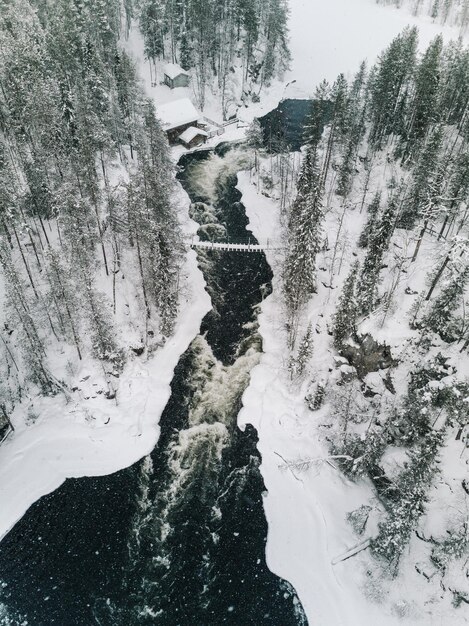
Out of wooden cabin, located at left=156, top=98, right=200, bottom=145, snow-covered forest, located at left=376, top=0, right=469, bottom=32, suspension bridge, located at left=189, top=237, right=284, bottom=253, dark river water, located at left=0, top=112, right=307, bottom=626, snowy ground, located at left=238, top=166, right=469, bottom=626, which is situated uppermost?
snow-covered forest, located at left=376, top=0, right=469, bottom=32

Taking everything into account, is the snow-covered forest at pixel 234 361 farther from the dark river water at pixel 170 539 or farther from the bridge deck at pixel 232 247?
the bridge deck at pixel 232 247

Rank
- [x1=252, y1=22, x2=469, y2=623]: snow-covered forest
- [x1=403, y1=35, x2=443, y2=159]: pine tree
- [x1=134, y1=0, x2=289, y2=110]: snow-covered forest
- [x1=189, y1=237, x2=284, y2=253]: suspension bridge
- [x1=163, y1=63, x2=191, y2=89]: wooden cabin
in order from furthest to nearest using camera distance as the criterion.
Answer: [x1=163, y1=63, x2=191, y2=89]: wooden cabin
[x1=134, y1=0, x2=289, y2=110]: snow-covered forest
[x1=403, y1=35, x2=443, y2=159]: pine tree
[x1=189, y1=237, x2=284, y2=253]: suspension bridge
[x1=252, y1=22, x2=469, y2=623]: snow-covered forest

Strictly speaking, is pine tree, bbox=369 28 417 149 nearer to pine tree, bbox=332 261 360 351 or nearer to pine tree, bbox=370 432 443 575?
pine tree, bbox=332 261 360 351

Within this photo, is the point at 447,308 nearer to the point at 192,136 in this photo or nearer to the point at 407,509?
the point at 407,509

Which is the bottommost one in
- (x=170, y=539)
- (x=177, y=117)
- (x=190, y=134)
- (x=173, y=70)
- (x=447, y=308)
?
(x=170, y=539)

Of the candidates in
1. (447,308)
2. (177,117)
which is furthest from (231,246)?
(177,117)

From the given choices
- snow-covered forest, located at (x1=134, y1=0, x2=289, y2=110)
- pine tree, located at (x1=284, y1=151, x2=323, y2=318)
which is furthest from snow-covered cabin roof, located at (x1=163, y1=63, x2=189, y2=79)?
pine tree, located at (x1=284, y1=151, x2=323, y2=318)

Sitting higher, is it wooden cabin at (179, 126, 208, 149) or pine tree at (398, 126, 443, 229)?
pine tree at (398, 126, 443, 229)
